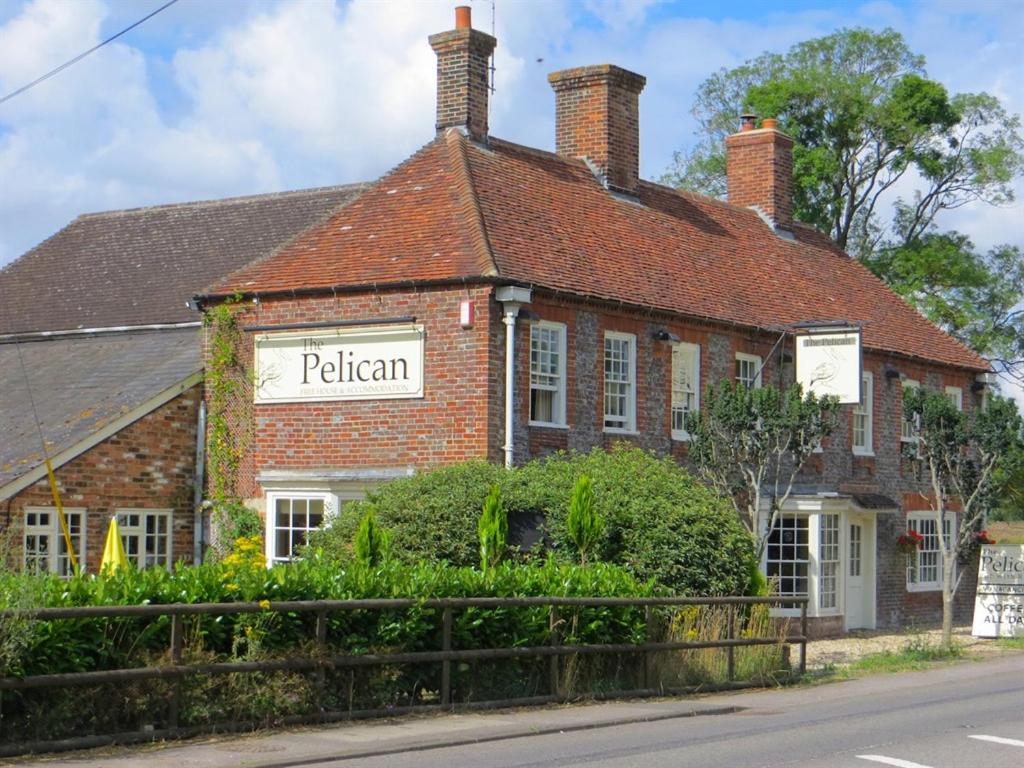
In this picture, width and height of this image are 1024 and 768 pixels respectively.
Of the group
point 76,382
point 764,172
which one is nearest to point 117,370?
point 76,382

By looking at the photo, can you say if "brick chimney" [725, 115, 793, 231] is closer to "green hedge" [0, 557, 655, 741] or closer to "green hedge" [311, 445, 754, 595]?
"green hedge" [311, 445, 754, 595]

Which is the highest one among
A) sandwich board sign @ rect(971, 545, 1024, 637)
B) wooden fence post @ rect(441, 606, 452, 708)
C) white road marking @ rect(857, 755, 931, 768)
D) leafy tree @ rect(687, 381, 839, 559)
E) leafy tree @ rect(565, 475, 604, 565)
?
leafy tree @ rect(687, 381, 839, 559)

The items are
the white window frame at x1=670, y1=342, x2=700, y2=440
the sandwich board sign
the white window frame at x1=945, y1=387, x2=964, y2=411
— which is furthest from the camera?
the white window frame at x1=945, y1=387, x2=964, y2=411

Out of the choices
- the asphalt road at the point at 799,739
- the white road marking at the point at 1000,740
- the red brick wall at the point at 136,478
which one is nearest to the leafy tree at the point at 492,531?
the asphalt road at the point at 799,739

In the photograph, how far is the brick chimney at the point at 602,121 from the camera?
2931 centimetres

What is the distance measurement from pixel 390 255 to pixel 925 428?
29.3 feet

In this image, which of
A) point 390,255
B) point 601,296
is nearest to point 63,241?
point 390,255

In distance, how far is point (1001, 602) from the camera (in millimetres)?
28688

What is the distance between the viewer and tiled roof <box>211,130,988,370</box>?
80.3 ft

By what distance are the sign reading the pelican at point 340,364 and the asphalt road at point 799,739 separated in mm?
7903

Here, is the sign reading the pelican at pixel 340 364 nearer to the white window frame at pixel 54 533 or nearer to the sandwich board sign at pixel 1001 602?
the white window frame at pixel 54 533

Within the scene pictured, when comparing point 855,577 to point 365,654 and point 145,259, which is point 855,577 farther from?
point 365,654

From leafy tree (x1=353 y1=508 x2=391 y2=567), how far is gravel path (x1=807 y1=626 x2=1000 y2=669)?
7.10 metres

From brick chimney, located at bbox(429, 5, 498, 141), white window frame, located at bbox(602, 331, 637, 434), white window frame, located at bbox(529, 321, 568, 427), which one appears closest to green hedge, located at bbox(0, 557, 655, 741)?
white window frame, located at bbox(529, 321, 568, 427)
